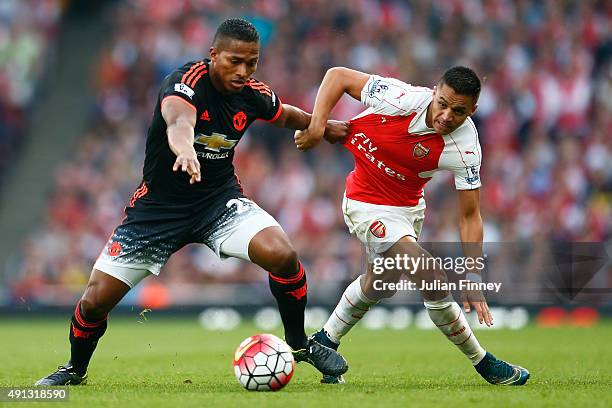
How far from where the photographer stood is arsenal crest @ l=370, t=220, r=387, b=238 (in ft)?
26.2

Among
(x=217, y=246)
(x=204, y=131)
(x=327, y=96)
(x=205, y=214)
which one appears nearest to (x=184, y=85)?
(x=204, y=131)

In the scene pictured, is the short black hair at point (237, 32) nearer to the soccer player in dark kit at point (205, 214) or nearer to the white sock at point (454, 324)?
the soccer player in dark kit at point (205, 214)

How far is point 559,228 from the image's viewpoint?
16.4 m

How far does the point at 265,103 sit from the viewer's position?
303 inches

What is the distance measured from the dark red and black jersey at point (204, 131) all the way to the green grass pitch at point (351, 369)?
1415 millimetres

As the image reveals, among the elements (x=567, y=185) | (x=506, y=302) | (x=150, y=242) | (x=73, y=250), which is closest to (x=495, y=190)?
(x=567, y=185)

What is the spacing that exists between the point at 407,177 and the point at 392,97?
0.62 meters

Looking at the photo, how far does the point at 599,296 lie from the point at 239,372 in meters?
9.81

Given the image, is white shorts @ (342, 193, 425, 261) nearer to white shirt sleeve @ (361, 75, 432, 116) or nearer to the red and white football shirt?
the red and white football shirt

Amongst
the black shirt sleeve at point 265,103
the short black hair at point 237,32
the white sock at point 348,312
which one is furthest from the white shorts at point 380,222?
the short black hair at point 237,32

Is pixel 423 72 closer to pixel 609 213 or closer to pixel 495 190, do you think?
pixel 495 190

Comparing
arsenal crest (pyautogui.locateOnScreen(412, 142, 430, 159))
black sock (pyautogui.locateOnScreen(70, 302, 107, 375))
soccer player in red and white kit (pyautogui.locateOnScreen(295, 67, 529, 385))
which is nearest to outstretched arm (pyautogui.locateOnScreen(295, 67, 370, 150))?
soccer player in red and white kit (pyautogui.locateOnScreen(295, 67, 529, 385))

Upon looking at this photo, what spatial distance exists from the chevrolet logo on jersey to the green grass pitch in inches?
65.5

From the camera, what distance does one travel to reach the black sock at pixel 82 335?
746 centimetres
